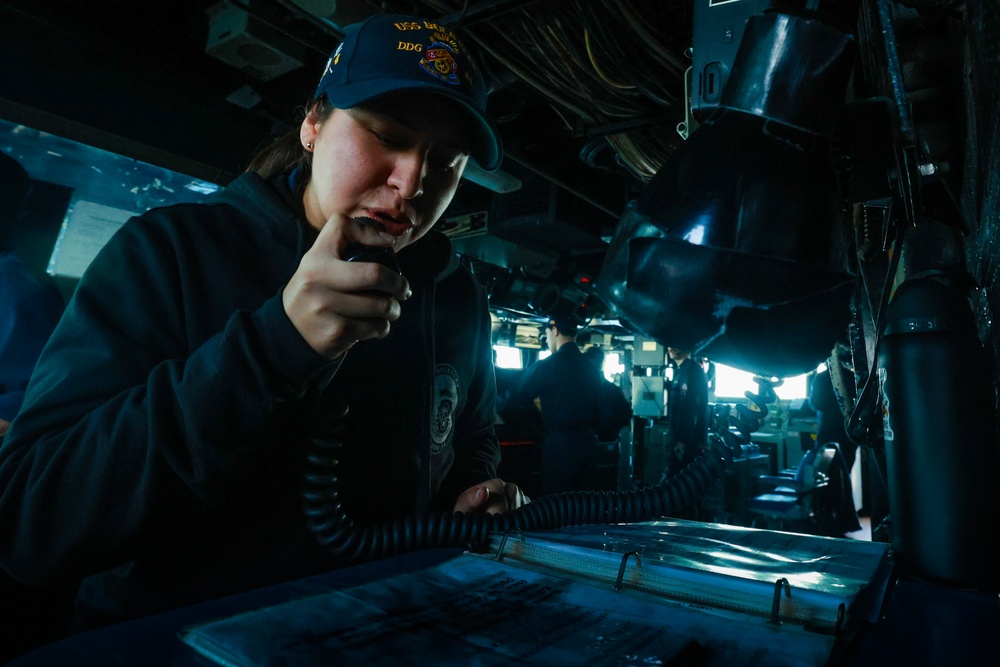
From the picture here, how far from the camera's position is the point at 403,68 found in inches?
36.3

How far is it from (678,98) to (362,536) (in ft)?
6.89

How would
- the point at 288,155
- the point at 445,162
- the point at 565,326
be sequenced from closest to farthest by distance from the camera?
the point at 445,162, the point at 288,155, the point at 565,326

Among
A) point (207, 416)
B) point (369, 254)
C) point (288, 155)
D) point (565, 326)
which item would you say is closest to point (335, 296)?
point (369, 254)

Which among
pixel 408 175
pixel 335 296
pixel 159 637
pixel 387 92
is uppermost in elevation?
pixel 387 92

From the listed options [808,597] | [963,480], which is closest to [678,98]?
[963,480]

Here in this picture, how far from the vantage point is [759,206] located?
0.74 metres

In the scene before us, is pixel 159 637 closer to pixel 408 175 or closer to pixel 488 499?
pixel 488 499

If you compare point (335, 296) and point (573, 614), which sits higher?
point (335, 296)

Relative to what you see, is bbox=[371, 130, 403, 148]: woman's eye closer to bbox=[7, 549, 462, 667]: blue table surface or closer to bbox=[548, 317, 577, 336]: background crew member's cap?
bbox=[7, 549, 462, 667]: blue table surface

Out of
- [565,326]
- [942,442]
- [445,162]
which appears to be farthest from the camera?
[565,326]

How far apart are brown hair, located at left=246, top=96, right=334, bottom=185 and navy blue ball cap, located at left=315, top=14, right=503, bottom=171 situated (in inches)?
1.5

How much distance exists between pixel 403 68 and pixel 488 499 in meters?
0.85

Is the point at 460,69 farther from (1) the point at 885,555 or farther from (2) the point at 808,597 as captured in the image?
(1) the point at 885,555

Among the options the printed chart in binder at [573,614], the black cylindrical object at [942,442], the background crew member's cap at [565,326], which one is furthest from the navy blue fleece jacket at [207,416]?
the background crew member's cap at [565,326]
